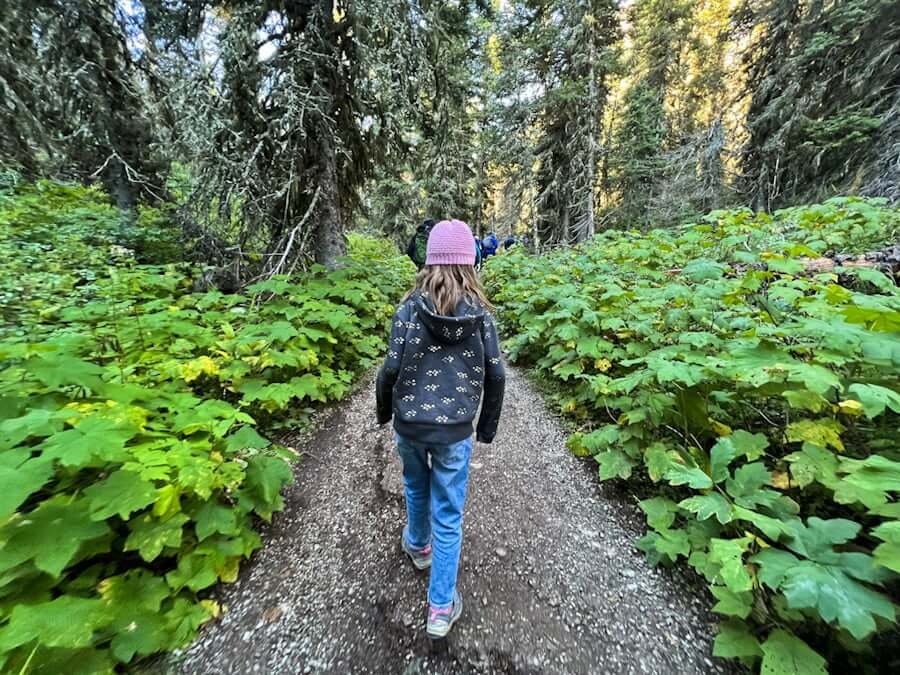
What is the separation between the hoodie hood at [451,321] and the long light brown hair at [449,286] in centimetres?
3

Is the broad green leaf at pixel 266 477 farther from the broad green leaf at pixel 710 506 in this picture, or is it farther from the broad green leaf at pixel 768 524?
the broad green leaf at pixel 768 524

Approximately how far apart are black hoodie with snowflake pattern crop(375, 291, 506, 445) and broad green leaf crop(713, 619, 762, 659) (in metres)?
1.43

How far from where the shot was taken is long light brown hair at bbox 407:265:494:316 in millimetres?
1710

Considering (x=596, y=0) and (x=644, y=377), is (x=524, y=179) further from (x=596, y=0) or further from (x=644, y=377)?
(x=644, y=377)

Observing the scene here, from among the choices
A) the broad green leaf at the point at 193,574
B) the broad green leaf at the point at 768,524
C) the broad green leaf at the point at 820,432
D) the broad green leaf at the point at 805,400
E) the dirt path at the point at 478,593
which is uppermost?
the broad green leaf at the point at 805,400

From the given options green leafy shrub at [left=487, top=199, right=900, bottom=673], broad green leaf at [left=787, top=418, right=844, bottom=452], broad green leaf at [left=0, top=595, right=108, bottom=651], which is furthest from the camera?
broad green leaf at [left=787, top=418, right=844, bottom=452]

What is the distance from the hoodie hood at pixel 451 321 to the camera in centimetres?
164

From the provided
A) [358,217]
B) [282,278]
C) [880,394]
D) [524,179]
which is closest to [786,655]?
[880,394]

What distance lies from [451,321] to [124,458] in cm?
169

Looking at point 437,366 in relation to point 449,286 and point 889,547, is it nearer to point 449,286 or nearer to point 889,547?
point 449,286

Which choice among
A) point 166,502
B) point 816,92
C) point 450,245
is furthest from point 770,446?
point 816,92

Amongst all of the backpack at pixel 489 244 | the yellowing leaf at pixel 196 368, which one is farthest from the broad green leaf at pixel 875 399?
the backpack at pixel 489 244

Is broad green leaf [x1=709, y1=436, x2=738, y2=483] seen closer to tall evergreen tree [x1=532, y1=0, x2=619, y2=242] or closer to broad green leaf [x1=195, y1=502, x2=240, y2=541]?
broad green leaf [x1=195, y1=502, x2=240, y2=541]

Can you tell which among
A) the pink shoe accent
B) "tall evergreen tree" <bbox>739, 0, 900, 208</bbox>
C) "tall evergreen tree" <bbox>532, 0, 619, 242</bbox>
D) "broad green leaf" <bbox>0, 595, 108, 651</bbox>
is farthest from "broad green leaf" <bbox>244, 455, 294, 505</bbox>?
"tall evergreen tree" <bbox>532, 0, 619, 242</bbox>
